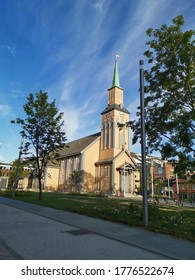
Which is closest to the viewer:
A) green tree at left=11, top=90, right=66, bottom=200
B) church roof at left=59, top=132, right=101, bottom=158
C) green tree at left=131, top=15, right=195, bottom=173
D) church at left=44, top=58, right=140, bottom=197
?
green tree at left=131, top=15, right=195, bottom=173

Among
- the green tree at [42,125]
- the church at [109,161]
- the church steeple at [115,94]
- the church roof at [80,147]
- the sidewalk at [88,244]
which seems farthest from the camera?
the church steeple at [115,94]

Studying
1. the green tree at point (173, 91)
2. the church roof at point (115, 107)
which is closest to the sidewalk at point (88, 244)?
the green tree at point (173, 91)

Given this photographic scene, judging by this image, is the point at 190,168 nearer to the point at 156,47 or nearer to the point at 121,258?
the point at 156,47

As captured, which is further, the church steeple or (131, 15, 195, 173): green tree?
the church steeple

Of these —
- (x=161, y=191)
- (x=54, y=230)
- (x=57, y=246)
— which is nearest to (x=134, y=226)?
(x=54, y=230)

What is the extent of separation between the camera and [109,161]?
150ft

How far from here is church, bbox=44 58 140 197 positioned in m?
45.4

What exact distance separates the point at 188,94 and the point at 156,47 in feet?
11.7

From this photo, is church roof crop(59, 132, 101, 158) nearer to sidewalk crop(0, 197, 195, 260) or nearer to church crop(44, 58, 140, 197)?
church crop(44, 58, 140, 197)

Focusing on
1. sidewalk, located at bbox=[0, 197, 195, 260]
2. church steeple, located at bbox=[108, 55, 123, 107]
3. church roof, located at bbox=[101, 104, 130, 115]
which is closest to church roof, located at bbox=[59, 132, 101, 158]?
church roof, located at bbox=[101, 104, 130, 115]

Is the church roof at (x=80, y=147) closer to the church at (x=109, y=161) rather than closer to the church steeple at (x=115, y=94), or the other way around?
the church at (x=109, y=161)

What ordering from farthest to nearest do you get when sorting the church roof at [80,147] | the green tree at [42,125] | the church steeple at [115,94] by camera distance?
the church steeple at [115,94] < the church roof at [80,147] < the green tree at [42,125]

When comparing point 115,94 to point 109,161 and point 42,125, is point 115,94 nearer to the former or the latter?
point 109,161

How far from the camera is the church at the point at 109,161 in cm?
4544
